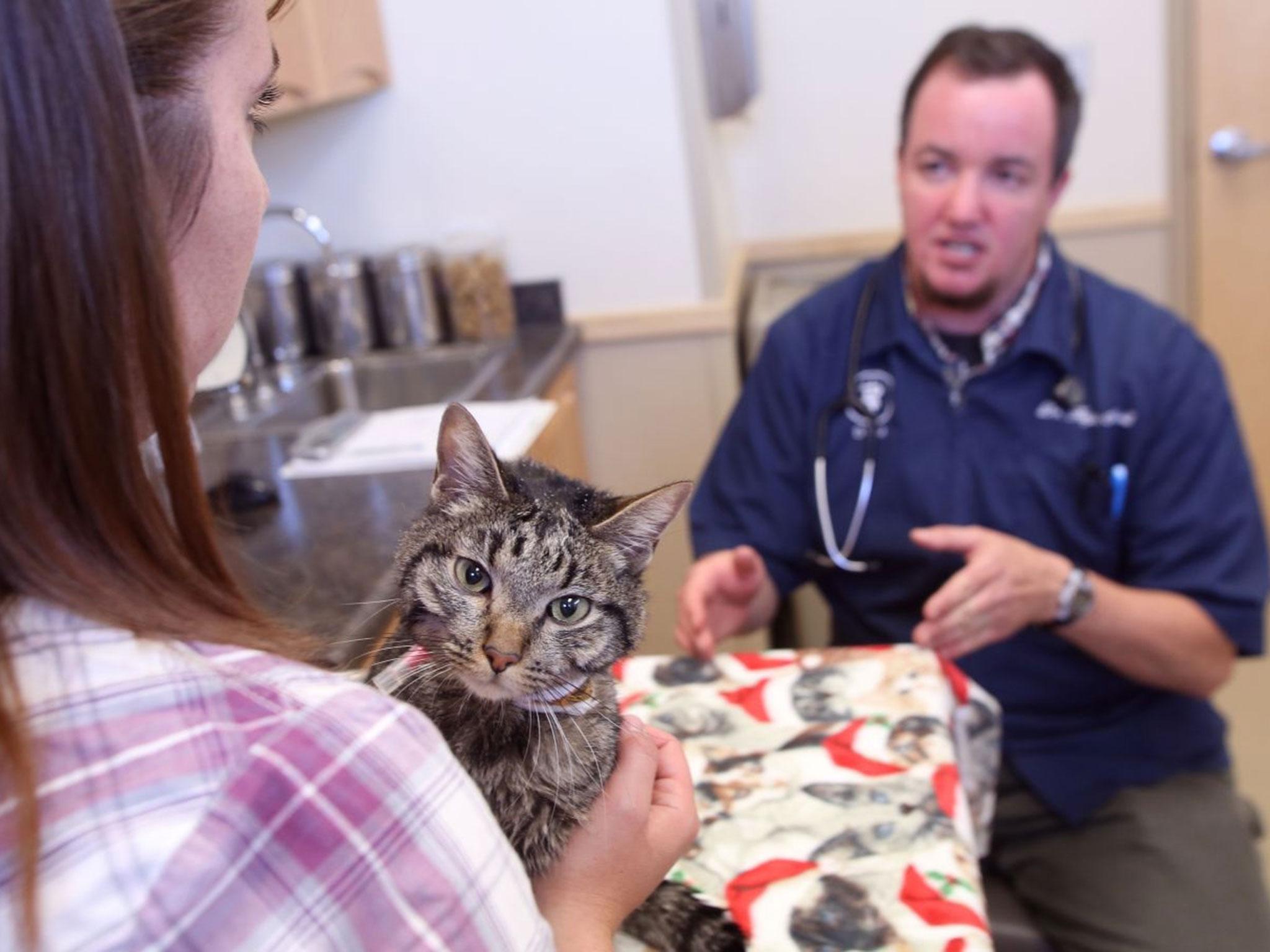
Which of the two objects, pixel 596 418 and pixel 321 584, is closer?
pixel 321 584

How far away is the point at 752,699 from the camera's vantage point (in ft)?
3.58

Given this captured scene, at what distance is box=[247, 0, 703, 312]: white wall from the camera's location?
227 centimetres

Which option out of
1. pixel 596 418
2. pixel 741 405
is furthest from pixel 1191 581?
pixel 596 418

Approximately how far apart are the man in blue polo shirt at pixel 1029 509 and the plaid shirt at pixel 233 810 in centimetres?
75

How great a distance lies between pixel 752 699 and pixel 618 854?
400mm

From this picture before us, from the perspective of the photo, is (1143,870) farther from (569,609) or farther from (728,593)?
(569,609)

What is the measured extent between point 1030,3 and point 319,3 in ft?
5.72

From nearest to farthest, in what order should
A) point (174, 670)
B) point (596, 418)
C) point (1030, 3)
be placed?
point (174, 670), point (596, 418), point (1030, 3)

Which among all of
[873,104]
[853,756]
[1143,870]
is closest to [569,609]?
[853,756]

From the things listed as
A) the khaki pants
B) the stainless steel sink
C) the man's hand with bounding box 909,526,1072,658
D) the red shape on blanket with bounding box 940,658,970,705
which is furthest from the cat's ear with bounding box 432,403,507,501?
the stainless steel sink

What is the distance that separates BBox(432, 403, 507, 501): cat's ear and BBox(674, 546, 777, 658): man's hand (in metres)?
0.71

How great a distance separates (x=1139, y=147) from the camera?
2.94m

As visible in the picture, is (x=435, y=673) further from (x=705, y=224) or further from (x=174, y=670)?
(x=705, y=224)

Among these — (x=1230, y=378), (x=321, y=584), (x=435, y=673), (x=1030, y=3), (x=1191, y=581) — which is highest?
(x=1030, y=3)
